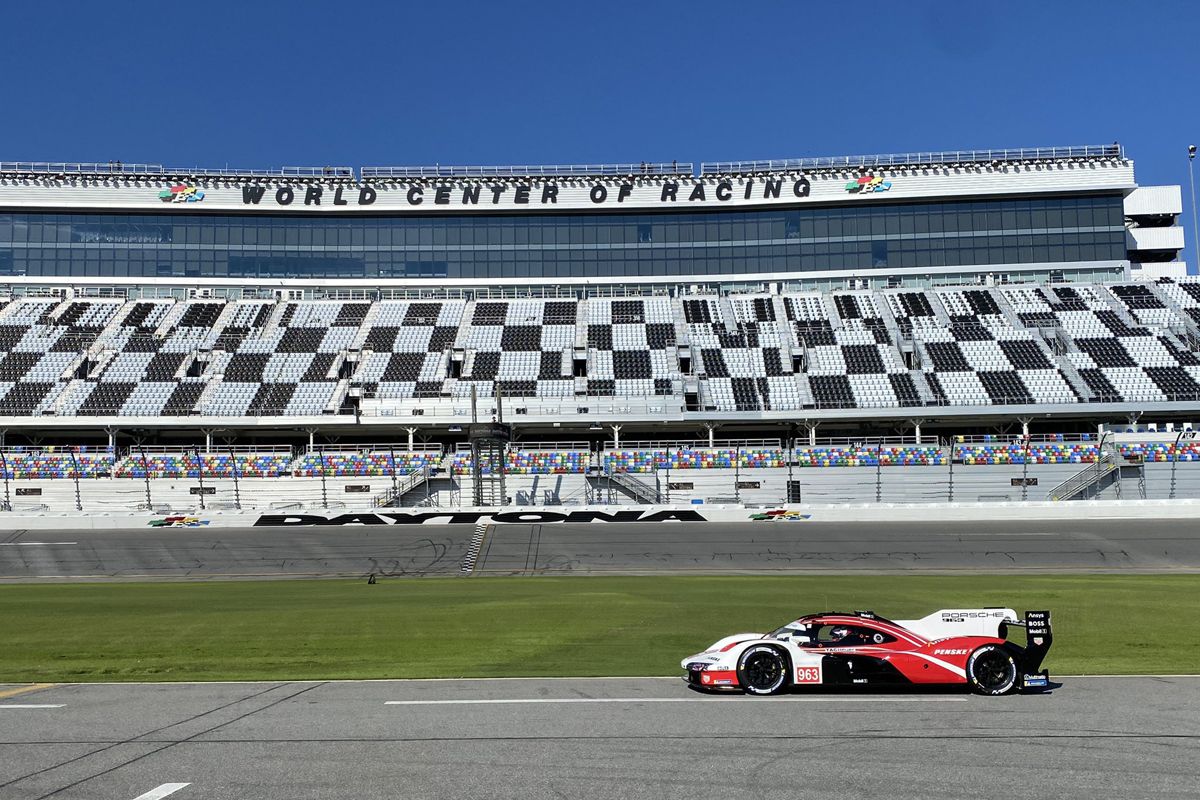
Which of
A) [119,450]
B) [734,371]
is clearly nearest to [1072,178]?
[734,371]

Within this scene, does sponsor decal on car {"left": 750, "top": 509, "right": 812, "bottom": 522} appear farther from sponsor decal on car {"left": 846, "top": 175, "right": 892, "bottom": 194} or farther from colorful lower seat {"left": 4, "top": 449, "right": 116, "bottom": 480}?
sponsor decal on car {"left": 846, "top": 175, "right": 892, "bottom": 194}

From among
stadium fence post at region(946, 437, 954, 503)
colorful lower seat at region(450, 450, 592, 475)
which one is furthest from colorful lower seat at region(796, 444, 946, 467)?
colorful lower seat at region(450, 450, 592, 475)

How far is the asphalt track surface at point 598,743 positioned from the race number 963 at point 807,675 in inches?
8.9

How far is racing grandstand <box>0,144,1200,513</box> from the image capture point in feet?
182

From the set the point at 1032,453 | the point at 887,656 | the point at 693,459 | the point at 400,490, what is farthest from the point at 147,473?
the point at 887,656

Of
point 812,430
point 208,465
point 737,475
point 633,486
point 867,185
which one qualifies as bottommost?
point 633,486

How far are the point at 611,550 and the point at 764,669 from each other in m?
25.9

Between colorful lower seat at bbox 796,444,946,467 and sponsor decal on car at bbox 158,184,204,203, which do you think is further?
sponsor decal on car at bbox 158,184,204,203

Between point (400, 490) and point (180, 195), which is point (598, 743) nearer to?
point (400, 490)

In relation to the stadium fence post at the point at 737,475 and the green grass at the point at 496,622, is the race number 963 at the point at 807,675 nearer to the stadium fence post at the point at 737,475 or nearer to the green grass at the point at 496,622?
the green grass at the point at 496,622

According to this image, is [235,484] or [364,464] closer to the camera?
[235,484]

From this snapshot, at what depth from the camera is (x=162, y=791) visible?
912 cm

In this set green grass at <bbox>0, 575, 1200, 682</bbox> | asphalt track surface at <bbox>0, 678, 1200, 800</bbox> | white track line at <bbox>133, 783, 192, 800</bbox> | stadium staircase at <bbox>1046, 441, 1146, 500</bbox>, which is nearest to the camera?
white track line at <bbox>133, 783, 192, 800</bbox>

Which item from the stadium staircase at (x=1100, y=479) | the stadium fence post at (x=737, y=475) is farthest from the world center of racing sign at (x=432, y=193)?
the stadium staircase at (x=1100, y=479)
